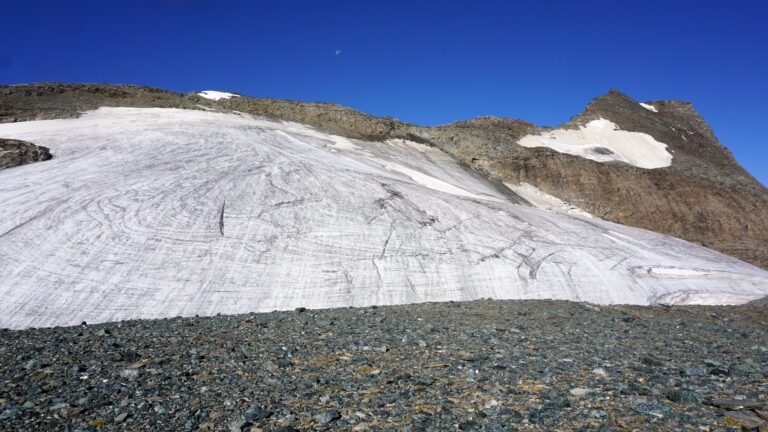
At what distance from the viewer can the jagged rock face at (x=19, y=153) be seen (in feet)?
32.9

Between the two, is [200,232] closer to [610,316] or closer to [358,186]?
[358,186]

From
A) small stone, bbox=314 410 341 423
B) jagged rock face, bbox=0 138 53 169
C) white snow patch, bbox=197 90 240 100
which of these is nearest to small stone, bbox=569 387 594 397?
small stone, bbox=314 410 341 423

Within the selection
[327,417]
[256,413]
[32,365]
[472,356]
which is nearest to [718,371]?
[472,356]

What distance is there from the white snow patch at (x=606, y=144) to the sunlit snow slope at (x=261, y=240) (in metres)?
12.3

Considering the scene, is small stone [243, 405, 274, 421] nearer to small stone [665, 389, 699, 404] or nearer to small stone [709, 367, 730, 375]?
small stone [665, 389, 699, 404]

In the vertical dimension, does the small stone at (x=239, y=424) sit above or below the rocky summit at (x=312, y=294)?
below

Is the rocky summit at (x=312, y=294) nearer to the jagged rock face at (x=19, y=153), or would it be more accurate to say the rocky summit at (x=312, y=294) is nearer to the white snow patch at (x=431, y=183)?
the jagged rock face at (x=19, y=153)

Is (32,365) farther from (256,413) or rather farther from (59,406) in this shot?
(256,413)

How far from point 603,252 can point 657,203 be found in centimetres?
1297

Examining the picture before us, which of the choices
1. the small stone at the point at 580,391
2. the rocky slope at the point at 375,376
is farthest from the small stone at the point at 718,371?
the small stone at the point at 580,391

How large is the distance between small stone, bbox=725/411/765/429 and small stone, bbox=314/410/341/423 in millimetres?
2601

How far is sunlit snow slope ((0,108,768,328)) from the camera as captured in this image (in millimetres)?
7312

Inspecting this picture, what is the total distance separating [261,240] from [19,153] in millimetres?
5365

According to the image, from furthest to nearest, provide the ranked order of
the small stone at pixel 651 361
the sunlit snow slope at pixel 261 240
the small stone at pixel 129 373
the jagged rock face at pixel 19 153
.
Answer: the jagged rock face at pixel 19 153 < the sunlit snow slope at pixel 261 240 < the small stone at pixel 651 361 < the small stone at pixel 129 373
